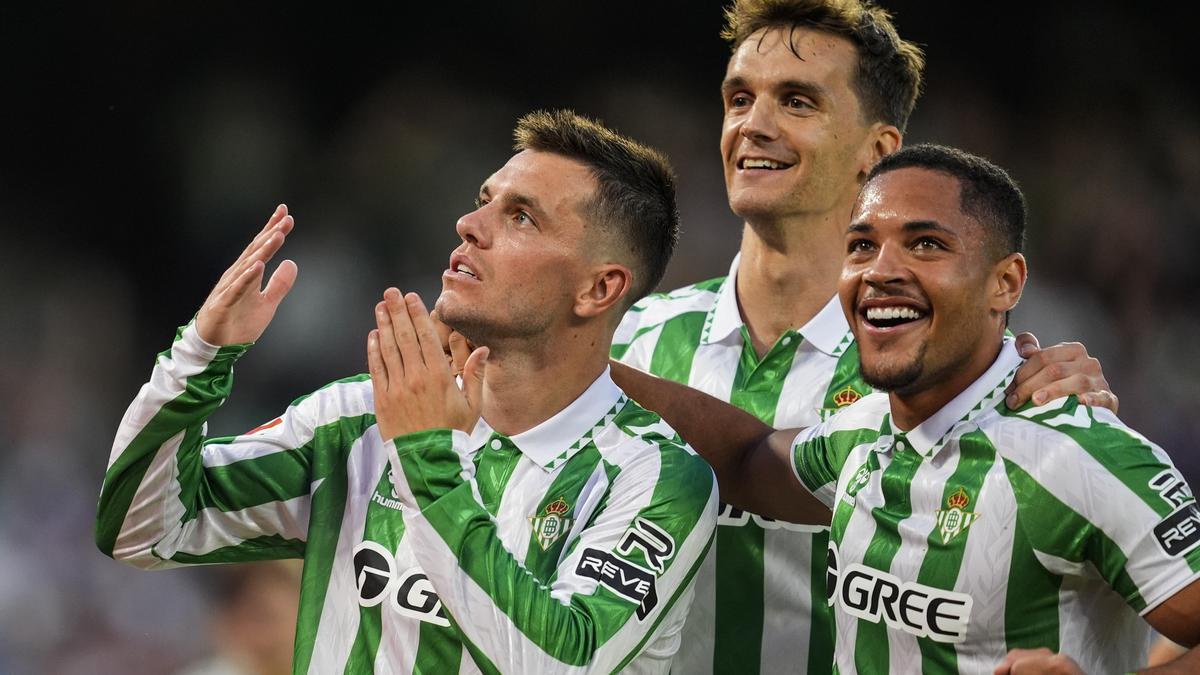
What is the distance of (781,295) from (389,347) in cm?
154

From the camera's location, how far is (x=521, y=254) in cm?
322

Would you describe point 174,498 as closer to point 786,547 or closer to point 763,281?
point 786,547

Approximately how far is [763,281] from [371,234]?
3299 millimetres

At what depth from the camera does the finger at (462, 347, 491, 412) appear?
295 cm

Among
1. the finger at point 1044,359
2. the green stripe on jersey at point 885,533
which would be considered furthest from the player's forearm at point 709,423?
the finger at point 1044,359

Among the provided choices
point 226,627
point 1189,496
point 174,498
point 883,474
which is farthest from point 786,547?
point 226,627

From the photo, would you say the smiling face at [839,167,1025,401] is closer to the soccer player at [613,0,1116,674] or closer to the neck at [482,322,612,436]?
the neck at [482,322,612,436]

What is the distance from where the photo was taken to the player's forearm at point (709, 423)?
3.54m

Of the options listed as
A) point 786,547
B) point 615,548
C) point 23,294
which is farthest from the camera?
point 23,294

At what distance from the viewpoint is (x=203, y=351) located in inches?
113

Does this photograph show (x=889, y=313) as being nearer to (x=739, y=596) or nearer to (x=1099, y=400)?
(x=1099, y=400)

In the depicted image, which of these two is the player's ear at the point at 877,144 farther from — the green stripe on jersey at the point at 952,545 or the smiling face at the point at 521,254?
the green stripe on jersey at the point at 952,545

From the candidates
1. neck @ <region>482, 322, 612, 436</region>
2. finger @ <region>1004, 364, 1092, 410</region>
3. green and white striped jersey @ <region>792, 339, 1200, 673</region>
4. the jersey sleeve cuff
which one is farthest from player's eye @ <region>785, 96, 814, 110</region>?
the jersey sleeve cuff

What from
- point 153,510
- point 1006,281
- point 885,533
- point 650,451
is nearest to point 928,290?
point 1006,281
